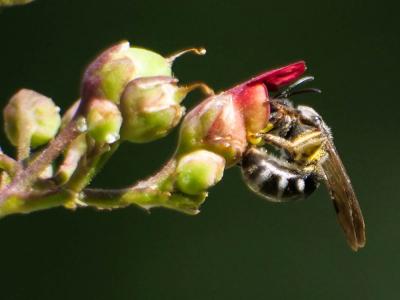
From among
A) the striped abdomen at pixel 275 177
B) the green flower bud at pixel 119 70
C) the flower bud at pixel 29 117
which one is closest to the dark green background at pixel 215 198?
the striped abdomen at pixel 275 177

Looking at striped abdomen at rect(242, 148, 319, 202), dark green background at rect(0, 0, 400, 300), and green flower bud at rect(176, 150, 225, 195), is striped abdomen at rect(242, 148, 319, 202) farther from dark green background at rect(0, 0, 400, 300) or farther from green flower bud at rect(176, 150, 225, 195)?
dark green background at rect(0, 0, 400, 300)

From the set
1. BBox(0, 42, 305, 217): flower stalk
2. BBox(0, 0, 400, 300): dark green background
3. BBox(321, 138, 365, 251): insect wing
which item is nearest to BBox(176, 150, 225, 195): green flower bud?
BBox(0, 42, 305, 217): flower stalk

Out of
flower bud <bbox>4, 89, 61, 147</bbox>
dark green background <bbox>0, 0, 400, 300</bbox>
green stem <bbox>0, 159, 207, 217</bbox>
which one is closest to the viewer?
green stem <bbox>0, 159, 207, 217</bbox>

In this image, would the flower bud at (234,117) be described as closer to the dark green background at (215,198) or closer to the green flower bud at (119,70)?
the green flower bud at (119,70)

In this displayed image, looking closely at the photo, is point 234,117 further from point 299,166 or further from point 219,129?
point 299,166

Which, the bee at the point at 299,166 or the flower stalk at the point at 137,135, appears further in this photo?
the bee at the point at 299,166

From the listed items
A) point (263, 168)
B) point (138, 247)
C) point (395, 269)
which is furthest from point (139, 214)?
point (263, 168)
